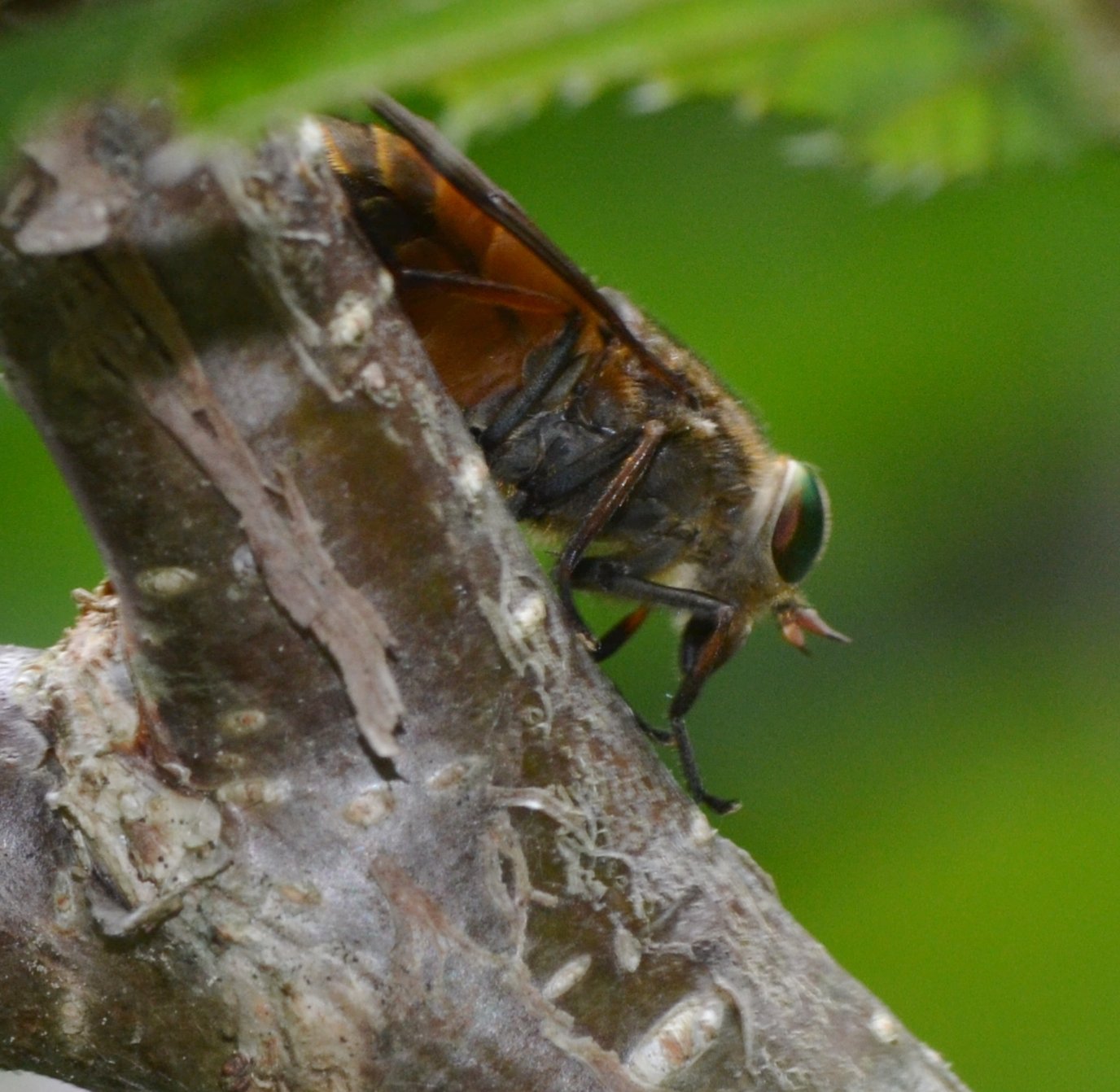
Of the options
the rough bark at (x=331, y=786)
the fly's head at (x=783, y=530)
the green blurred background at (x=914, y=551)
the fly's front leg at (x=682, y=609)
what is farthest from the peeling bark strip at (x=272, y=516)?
the fly's head at (x=783, y=530)

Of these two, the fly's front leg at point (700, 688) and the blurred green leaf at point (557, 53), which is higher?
the blurred green leaf at point (557, 53)

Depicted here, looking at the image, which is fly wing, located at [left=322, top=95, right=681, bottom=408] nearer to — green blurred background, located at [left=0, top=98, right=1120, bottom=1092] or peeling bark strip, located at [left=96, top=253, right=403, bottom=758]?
green blurred background, located at [left=0, top=98, right=1120, bottom=1092]

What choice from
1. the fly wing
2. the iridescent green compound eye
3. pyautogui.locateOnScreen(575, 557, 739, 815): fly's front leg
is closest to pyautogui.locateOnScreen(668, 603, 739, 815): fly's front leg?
pyautogui.locateOnScreen(575, 557, 739, 815): fly's front leg

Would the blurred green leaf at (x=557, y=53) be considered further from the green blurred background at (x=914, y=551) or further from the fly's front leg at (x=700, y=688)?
the fly's front leg at (x=700, y=688)

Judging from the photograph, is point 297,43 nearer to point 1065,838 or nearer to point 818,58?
point 818,58

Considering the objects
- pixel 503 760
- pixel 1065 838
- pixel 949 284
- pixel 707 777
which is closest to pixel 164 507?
pixel 503 760

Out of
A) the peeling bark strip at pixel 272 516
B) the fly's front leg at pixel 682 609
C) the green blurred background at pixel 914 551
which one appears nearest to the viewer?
the peeling bark strip at pixel 272 516
